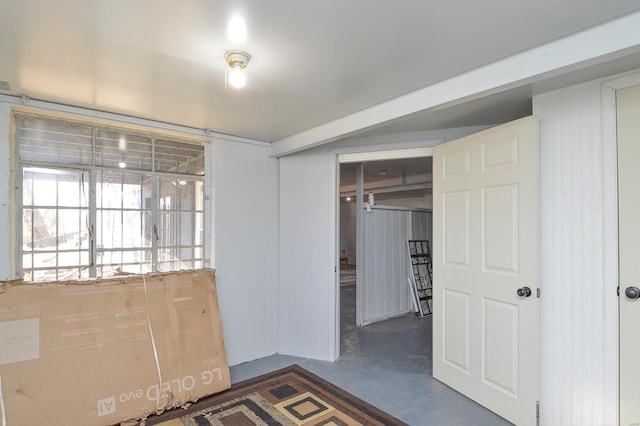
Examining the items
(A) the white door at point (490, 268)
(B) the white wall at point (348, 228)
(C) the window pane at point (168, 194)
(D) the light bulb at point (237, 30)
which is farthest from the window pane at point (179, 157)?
(B) the white wall at point (348, 228)

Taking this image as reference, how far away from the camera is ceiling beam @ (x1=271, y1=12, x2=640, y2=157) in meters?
1.54

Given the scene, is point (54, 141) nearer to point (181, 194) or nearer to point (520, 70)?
point (181, 194)

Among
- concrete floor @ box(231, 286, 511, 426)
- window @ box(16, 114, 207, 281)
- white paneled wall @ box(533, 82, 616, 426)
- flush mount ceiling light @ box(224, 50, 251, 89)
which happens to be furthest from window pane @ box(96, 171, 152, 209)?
white paneled wall @ box(533, 82, 616, 426)

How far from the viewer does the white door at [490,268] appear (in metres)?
2.28

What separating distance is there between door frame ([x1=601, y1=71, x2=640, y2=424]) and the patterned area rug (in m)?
1.33

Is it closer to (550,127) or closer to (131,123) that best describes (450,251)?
(550,127)

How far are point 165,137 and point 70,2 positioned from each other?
184 centimetres

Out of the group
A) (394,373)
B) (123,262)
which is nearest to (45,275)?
(123,262)

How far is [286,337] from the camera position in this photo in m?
3.75

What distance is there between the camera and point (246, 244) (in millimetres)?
3561

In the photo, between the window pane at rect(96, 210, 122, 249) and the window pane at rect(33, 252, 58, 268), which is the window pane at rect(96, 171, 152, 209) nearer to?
the window pane at rect(96, 210, 122, 249)

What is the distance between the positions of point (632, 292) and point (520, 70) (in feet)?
4.54

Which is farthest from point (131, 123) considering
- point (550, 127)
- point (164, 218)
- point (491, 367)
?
point (491, 367)

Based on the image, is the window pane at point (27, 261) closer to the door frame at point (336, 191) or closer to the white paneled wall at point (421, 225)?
the door frame at point (336, 191)
